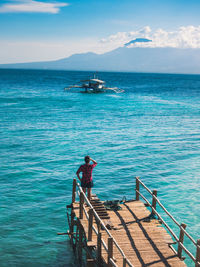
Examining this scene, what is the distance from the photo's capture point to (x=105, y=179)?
2394 centimetres

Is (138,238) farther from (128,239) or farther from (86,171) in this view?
(86,171)

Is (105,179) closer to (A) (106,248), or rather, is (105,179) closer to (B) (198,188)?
(B) (198,188)

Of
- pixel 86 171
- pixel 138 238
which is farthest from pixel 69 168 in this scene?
pixel 138 238

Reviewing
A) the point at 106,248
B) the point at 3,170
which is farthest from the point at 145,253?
the point at 3,170

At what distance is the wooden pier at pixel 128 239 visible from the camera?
10.6m

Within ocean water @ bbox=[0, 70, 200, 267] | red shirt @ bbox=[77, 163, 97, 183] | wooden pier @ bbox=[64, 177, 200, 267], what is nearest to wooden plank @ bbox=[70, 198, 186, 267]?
wooden pier @ bbox=[64, 177, 200, 267]

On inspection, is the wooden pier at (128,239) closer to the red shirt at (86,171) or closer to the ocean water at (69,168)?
the red shirt at (86,171)

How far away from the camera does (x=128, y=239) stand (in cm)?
1177

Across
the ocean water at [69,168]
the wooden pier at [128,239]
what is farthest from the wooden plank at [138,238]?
the ocean water at [69,168]

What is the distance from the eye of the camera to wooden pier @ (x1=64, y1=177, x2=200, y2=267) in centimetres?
1057

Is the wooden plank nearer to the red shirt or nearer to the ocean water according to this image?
the red shirt

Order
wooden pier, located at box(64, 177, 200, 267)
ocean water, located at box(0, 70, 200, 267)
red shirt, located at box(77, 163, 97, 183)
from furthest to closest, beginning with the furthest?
ocean water, located at box(0, 70, 200, 267)
red shirt, located at box(77, 163, 97, 183)
wooden pier, located at box(64, 177, 200, 267)

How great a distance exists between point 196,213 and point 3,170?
14.6m

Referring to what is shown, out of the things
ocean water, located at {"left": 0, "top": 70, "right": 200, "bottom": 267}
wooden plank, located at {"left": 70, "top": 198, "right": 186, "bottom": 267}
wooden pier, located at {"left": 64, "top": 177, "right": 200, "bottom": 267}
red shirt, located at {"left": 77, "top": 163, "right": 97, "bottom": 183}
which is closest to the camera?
wooden pier, located at {"left": 64, "top": 177, "right": 200, "bottom": 267}
